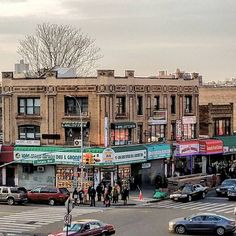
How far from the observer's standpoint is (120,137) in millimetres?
61344

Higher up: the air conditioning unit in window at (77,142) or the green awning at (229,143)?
the air conditioning unit in window at (77,142)

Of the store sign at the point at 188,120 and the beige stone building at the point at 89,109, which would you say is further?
the store sign at the point at 188,120

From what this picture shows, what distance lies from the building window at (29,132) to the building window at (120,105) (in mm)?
7664

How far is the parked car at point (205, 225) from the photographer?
37219mm

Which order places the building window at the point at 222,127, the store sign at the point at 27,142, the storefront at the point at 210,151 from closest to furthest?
the store sign at the point at 27,142 < the storefront at the point at 210,151 < the building window at the point at 222,127

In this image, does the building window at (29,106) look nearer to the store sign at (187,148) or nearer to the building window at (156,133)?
the building window at (156,133)

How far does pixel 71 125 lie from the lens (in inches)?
2375

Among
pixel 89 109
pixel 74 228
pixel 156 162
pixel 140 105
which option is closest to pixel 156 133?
pixel 156 162

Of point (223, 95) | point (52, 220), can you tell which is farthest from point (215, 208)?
point (223, 95)

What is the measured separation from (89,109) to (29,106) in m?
6.32

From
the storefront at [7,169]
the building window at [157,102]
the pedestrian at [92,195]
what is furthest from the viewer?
the building window at [157,102]

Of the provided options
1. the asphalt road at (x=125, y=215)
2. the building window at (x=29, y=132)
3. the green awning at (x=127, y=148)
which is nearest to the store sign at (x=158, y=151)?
the green awning at (x=127, y=148)

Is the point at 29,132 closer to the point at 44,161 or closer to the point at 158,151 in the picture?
the point at 44,161

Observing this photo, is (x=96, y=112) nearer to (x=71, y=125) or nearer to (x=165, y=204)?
(x=71, y=125)
